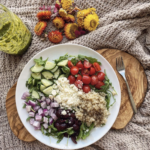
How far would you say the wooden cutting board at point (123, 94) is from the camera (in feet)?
5.78

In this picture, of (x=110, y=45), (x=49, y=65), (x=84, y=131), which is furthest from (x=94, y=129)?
(x=110, y=45)

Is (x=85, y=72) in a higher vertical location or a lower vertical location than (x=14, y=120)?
higher

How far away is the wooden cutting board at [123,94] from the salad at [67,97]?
0.17 m

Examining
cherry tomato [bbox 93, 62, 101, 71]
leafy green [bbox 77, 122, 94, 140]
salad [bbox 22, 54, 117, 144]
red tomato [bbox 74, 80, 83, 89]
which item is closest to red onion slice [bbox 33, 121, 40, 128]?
salad [bbox 22, 54, 117, 144]

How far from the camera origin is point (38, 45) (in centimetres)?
181

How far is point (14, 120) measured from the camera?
1.77 metres

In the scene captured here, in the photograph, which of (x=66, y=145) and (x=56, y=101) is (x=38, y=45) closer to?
(x=56, y=101)

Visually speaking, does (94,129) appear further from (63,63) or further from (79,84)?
(63,63)

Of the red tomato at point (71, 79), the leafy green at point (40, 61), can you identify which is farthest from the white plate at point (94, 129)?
the red tomato at point (71, 79)

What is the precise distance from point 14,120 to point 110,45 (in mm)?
1303

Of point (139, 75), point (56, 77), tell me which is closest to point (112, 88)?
point (139, 75)

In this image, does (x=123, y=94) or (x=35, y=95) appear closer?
(x=35, y=95)

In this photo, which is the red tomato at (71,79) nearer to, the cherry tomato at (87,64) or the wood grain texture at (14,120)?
the cherry tomato at (87,64)

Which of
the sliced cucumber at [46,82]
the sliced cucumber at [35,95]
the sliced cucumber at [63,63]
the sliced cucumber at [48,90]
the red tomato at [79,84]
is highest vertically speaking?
the sliced cucumber at [63,63]
